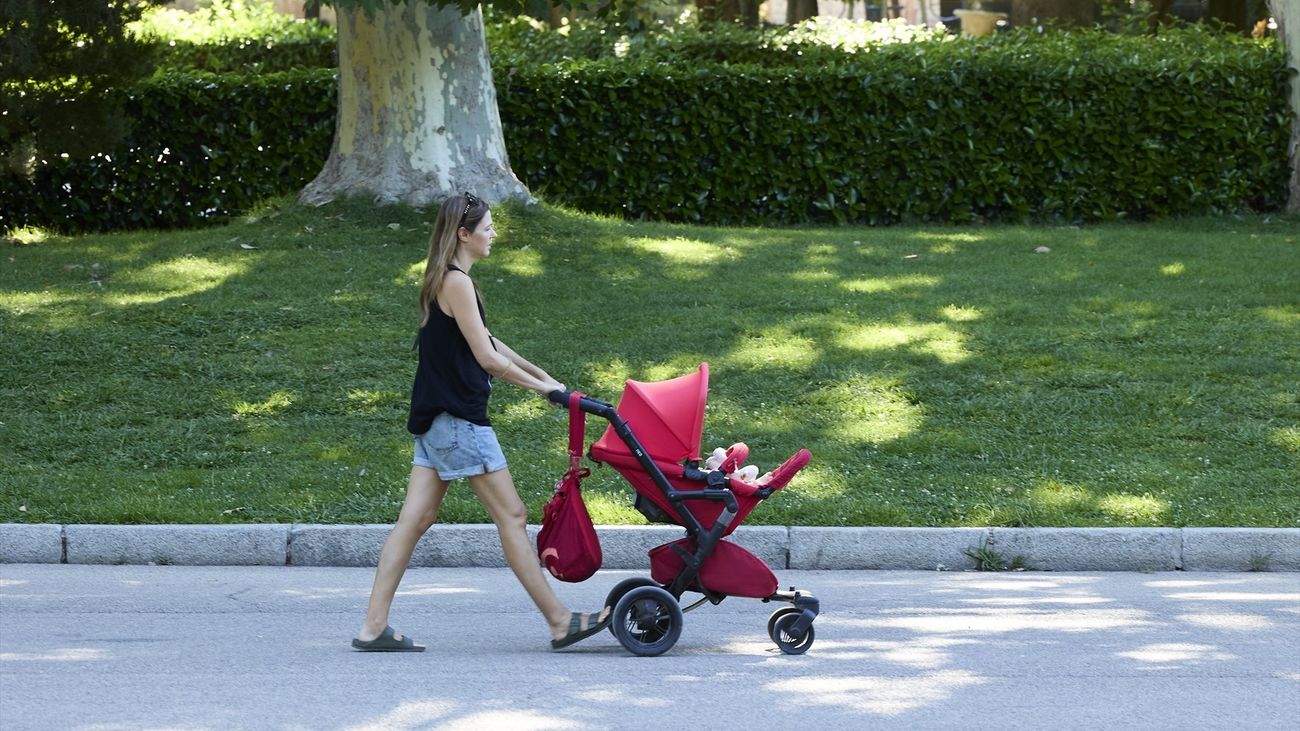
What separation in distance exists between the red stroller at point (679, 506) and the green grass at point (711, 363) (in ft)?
6.24

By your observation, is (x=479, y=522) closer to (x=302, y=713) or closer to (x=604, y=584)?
(x=604, y=584)

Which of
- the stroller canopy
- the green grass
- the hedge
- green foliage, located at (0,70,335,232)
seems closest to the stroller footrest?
the stroller canopy

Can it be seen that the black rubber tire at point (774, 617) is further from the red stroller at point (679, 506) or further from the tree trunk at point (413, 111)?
the tree trunk at point (413, 111)

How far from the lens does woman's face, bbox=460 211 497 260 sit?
565 centimetres

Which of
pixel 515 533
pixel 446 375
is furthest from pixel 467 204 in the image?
pixel 515 533

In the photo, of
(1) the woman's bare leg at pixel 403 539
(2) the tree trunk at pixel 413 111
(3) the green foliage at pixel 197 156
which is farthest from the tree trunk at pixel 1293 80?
(1) the woman's bare leg at pixel 403 539

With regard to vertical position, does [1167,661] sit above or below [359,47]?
below

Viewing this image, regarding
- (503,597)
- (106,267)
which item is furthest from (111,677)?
(106,267)

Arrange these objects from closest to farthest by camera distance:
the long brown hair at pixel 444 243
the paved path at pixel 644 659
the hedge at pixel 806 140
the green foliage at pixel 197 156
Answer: the paved path at pixel 644 659, the long brown hair at pixel 444 243, the green foliage at pixel 197 156, the hedge at pixel 806 140

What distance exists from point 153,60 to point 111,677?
1015 cm

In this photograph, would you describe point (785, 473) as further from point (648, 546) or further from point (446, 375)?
point (648, 546)

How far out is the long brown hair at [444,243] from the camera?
560 centimetres

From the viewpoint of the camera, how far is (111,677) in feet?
17.9

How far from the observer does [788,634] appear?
5836 millimetres
